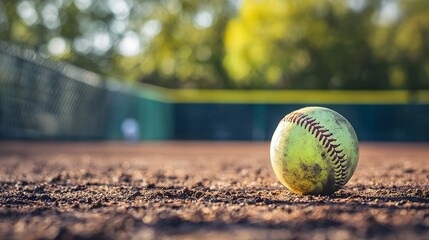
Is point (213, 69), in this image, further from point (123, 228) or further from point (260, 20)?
point (123, 228)

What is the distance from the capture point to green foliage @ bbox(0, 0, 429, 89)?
27359 mm

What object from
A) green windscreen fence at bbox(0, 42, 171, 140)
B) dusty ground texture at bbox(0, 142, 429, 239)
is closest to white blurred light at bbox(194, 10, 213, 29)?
green windscreen fence at bbox(0, 42, 171, 140)

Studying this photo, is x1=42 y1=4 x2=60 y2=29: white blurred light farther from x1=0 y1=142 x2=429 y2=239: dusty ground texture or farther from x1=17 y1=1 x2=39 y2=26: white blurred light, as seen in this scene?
x1=0 y1=142 x2=429 y2=239: dusty ground texture

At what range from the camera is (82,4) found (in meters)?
35.8

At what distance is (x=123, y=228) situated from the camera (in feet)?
11.0

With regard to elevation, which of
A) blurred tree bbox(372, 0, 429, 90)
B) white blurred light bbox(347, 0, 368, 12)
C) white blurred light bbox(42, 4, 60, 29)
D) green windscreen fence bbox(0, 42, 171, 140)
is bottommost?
green windscreen fence bbox(0, 42, 171, 140)

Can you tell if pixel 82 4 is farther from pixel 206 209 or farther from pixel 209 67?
pixel 206 209

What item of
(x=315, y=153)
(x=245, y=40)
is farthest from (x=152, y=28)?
(x=315, y=153)

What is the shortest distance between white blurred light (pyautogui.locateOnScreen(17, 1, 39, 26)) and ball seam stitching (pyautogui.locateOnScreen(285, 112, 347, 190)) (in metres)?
32.8

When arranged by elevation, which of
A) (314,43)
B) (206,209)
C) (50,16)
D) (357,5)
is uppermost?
(357,5)

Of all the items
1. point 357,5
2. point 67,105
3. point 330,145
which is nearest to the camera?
point 330,145

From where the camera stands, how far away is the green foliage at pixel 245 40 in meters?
27.4

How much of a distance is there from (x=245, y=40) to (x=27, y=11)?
15.2m

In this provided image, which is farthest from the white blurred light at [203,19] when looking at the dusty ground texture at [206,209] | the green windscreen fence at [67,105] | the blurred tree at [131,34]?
the dusty ground texture at [206,209]
